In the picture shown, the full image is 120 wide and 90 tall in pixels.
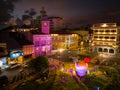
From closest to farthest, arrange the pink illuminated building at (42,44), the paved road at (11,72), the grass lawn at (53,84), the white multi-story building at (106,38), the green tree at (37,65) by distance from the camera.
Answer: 1. the grass lawn at (53,84)
2. the green tree at (37,65)
3. the paved road at (11,72)
4. the pink illuminated building at (42,44)
5. the white multi-story building at (106,38)

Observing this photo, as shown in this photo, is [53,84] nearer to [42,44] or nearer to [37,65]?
[37,65]

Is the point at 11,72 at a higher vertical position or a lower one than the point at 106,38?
lower

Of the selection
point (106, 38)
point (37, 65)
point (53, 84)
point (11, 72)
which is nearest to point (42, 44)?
point (11, 72)

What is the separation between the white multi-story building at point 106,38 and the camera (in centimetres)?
7544

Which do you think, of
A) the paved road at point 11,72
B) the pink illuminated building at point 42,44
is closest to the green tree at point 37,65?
the paved road at point 11,72

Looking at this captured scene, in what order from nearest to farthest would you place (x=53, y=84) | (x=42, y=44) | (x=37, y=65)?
(x=53, y=84)
(x=37, y=65)
(x=42, y=44)

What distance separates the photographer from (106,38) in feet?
254

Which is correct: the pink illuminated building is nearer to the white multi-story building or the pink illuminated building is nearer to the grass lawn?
the grass lawn

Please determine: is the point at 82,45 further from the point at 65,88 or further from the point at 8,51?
the point at 65,88

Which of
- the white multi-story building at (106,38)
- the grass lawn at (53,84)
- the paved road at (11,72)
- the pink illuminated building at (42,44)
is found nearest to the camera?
the grass lawn at (53,84)

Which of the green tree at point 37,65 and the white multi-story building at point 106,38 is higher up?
the white multi-story building at point 106,38

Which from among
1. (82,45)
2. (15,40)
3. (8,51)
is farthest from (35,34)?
(82,45)

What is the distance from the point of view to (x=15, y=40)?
49094 mm

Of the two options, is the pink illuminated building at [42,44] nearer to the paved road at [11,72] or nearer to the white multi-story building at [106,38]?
the paved road at [11,72]
